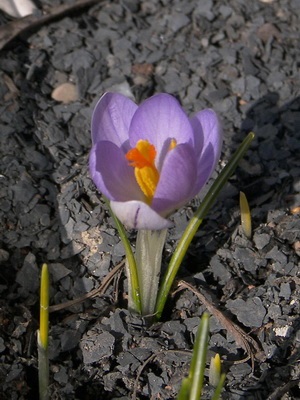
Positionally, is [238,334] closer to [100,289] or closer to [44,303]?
[100,289]

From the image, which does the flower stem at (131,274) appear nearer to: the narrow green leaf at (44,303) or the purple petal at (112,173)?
the purple petal at (112,173)

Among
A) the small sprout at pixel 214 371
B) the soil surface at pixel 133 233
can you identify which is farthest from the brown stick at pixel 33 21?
the small sprout at pixel 214 371

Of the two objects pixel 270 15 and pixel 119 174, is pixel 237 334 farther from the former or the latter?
pixel 270 15

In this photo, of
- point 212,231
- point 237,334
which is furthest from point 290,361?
point 212,231

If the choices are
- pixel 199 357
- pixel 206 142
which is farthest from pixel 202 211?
pixel 199 357

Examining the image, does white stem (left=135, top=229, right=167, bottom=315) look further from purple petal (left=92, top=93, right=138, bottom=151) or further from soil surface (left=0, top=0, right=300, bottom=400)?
purple petal (left=92, top=93, right=138, bottom=151)
